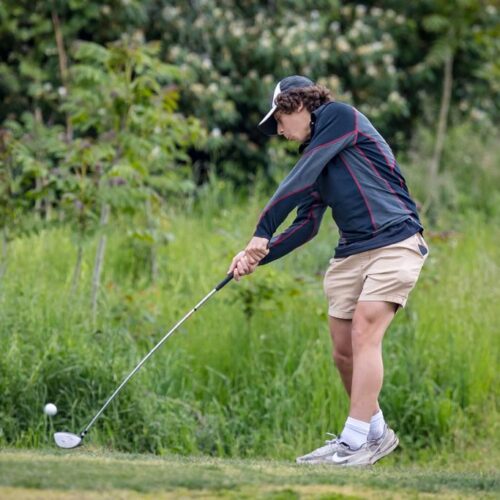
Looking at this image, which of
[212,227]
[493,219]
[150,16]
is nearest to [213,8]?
[150,16]

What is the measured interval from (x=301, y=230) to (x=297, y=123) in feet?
1.80

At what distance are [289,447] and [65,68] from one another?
5657 mm

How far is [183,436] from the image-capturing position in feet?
21.9

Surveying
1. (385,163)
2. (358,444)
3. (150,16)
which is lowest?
(358,444)

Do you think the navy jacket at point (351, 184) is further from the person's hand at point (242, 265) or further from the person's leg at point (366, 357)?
the person's leg at point (366, 357)

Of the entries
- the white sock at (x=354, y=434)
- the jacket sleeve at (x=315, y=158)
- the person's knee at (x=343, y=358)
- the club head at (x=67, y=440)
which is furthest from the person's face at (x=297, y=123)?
the club head at (x=67, y=440)

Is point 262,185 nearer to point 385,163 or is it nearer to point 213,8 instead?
point 213,8

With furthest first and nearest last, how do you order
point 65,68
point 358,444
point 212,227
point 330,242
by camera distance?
point 65,68, point 212,227, point 330,242, point 358,444

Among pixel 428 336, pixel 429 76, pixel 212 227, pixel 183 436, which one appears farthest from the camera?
pixel 429 76

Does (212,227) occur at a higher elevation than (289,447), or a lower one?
higher

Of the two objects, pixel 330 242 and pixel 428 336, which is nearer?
pixel 428 336

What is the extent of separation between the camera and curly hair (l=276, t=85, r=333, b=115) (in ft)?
17.8

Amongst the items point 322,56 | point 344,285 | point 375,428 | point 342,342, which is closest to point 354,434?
point 375,428

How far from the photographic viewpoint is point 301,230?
18.7 ft
